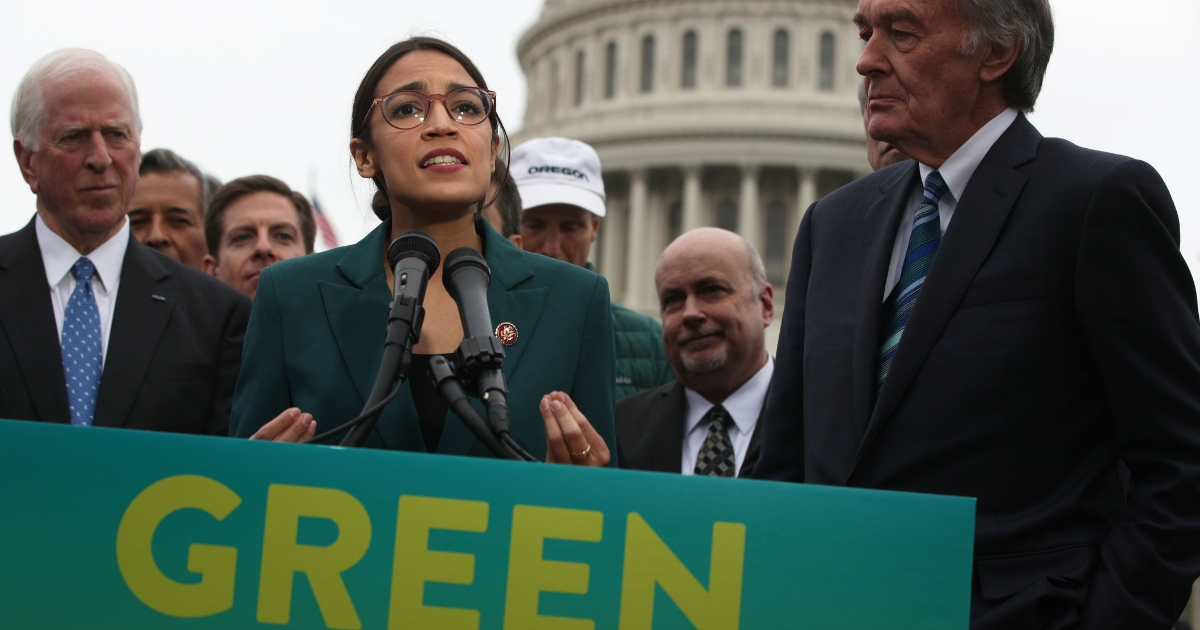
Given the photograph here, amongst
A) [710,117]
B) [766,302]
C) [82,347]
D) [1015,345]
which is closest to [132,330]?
[82,347]

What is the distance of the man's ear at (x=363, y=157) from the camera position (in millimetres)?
3377

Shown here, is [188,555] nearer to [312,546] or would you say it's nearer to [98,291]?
[312,546]

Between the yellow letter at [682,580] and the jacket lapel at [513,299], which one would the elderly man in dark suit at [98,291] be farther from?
the yellow letter at [682,580]

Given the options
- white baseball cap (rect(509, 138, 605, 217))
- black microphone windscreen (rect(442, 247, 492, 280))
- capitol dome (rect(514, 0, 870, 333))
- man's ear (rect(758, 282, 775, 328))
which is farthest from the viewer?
capitol dome (rect(514, 0, 870, 333))

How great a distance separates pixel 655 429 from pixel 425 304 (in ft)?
10.3

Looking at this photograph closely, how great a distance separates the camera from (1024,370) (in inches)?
118

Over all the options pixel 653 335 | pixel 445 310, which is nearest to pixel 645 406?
pixel 653 335

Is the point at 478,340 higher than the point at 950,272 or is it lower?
lower

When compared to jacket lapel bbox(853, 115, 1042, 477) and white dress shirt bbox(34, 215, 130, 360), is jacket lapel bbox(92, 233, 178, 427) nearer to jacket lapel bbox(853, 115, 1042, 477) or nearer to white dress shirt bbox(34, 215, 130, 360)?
white dress shirt bbox(34, 215, 130, 360)

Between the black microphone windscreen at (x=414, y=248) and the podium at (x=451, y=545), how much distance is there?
0.73 m

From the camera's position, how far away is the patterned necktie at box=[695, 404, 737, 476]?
19.4 feet

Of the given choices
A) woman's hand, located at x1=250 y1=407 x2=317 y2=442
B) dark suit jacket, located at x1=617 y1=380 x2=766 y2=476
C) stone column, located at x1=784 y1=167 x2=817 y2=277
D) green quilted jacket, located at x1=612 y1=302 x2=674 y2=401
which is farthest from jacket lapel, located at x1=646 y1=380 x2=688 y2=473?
stone column, located at x1=784 y1=167 x2=817 y2=277

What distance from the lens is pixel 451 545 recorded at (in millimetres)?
2088

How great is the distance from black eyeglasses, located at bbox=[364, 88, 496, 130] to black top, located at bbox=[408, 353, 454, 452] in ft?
2.05
